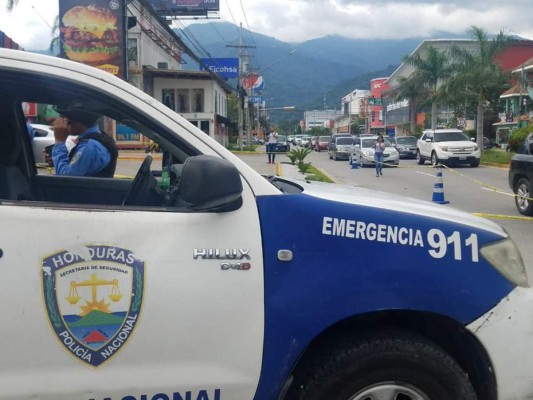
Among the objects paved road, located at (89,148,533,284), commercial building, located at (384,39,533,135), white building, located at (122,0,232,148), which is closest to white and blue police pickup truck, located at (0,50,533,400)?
paved road, located at (89,148,533,284)

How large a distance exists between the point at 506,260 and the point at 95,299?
1.80 metres

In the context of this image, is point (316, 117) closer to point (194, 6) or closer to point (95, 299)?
point (194, 6)

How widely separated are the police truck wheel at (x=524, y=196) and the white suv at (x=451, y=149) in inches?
628

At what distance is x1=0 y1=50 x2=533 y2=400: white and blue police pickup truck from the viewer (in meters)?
2.32

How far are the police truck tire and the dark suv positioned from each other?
30.5ft

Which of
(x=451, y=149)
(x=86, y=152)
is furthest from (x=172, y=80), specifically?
(x=86, y=152)

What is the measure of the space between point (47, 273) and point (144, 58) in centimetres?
4657

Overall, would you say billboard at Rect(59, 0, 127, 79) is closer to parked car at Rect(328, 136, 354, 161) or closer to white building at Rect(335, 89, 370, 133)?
parked car at Rect(328, 136, 354, 161)

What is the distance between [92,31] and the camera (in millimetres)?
27281

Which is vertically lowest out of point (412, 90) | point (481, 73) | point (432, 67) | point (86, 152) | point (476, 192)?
point (476, 192)

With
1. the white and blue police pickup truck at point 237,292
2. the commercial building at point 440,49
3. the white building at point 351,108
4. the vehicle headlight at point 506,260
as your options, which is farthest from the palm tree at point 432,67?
the white building at point 351,108

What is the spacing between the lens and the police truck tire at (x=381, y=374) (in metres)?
2.56

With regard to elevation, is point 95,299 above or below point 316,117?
below

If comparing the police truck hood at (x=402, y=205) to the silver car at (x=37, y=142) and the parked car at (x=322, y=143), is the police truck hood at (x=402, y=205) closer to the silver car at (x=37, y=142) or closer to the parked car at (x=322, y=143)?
the silver car at (x=37, y=142)
